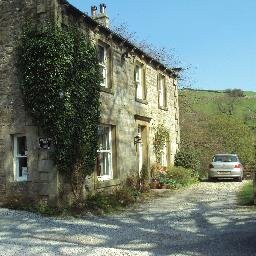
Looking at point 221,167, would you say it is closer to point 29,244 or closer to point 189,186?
point 189,186

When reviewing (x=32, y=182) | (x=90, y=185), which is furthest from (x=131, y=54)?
(x=32, y=182)

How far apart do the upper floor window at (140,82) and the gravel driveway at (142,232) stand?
6.36 m

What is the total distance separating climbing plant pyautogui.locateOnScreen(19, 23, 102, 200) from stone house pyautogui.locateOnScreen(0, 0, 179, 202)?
0.45m

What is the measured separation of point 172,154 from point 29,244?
48.2ft

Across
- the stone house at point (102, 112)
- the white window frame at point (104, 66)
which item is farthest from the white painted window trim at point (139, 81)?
the white window frame at point (104, 66)

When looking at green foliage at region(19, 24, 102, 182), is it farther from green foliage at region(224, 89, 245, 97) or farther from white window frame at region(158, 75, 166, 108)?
green foliage at region(224, 89, 245, 97)

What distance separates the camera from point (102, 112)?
14188 millimetres

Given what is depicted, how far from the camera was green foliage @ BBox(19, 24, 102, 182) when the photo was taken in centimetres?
1170

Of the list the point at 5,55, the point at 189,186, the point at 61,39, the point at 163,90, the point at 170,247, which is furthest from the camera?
→ the point at 163,90

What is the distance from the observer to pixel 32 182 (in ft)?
39.7

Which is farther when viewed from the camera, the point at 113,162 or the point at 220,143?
the point at 220,143

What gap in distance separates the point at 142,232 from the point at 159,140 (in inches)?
404

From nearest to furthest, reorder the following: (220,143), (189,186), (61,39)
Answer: (61,39) → (189,186) → (220,143)

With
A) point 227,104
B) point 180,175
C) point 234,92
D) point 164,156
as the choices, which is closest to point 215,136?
point 164,156
